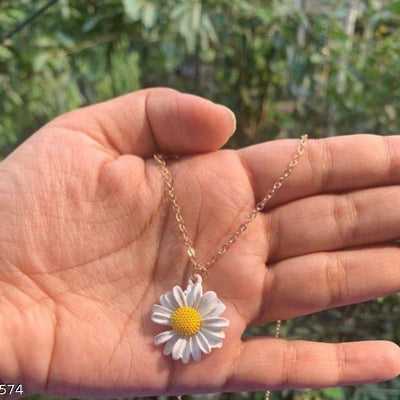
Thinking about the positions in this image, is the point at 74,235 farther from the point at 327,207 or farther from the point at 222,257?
the point at 327,207

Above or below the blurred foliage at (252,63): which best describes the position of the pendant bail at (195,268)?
below

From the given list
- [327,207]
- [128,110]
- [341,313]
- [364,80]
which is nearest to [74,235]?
[128,110]

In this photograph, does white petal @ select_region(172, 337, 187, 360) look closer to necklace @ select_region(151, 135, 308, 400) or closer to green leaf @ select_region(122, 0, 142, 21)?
necklace @ select_region(151, 135, 308, 400)

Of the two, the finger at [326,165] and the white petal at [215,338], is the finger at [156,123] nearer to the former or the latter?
the finger at [326,165]

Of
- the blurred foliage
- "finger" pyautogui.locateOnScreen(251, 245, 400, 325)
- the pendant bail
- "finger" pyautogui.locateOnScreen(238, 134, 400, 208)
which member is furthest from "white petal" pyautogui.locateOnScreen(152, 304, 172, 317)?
the blurred foliage

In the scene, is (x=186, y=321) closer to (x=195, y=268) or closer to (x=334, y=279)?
(x=195, y=268)

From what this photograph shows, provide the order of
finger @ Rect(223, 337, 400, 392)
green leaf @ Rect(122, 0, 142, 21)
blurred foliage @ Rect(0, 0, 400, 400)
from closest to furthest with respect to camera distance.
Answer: finger @ Rect(223, 337, 400, 392)
green leaf @ Rect(122, 0, 142, 21)
blurred foliage @ Rect(0, 0, 400, 400)

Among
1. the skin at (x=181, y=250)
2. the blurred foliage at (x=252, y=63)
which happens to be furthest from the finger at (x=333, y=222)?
the blurred foliage at (x=252, y=63)

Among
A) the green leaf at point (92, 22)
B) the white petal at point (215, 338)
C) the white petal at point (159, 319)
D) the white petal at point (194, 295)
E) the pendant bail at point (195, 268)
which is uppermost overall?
the green leaf at point (92, 22)
